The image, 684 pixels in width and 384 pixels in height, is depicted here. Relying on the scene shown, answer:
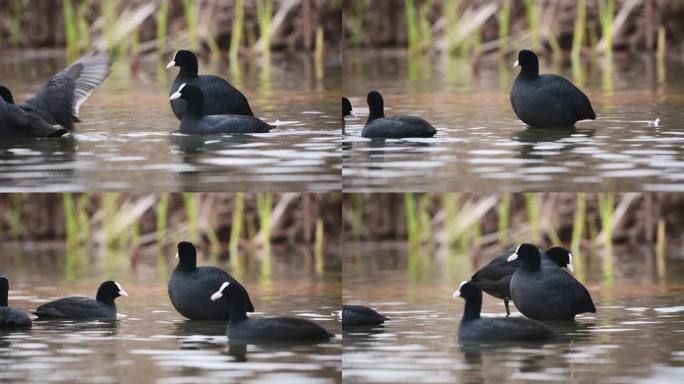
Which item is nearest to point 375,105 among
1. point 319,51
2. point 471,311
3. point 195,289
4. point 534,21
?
point 195,289

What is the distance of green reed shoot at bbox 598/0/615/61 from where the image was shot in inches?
637

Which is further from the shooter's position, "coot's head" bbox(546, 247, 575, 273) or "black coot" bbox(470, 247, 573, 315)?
"coot's head" bbox(546, 247, 575, 273)

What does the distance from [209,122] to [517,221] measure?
17.1 ft

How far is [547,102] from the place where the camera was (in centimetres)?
1141

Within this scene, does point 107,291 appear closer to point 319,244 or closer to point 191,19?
point 319,244

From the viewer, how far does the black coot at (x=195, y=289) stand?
1079cm

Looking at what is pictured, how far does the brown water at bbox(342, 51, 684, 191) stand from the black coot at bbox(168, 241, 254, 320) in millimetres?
1177

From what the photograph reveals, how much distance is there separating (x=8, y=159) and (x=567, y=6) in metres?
8.14

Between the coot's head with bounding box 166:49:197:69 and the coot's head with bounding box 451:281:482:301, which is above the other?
the coot's head with bounding box 166:49:197:69

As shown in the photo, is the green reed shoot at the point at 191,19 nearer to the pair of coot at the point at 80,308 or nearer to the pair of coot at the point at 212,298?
the pair of coot at the point at 80,308

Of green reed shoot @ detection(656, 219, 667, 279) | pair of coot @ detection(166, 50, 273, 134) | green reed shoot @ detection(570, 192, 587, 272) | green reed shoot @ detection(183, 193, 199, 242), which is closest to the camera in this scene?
pair of coot @ detection(166, 50, 273, 134)

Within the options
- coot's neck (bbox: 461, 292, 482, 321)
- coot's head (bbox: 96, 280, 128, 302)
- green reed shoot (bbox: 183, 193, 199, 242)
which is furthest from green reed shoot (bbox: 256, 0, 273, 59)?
coot's neck (bbox: 461, 292, 482, 321)

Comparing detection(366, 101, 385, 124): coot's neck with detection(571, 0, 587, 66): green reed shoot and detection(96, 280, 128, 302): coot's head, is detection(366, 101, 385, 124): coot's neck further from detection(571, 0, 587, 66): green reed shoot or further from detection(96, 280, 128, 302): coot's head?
detection(571, 0, 587, 66): green reed shoot

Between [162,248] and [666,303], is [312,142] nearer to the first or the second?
[666,303]
